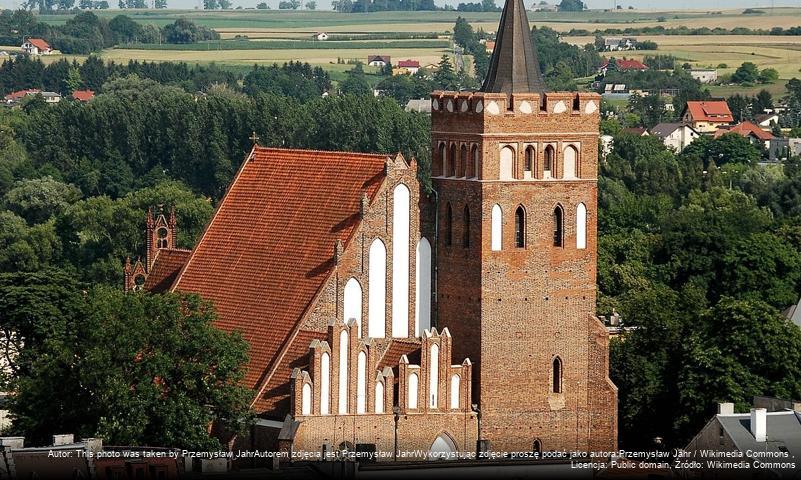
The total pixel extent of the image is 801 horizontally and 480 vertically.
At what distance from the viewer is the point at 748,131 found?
191500 mm

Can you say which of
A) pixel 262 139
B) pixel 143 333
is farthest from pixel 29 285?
pixel 262 139

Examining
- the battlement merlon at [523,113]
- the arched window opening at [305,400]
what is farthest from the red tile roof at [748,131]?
the arched window opening at [305,400]

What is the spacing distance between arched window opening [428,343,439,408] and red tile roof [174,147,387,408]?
2849 millimetres

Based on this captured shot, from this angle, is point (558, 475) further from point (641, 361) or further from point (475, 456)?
point (641, 361)

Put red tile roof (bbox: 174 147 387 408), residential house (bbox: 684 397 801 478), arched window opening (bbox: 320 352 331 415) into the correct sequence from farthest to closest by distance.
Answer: red tile roof (bbox: 174 147 387 408), arched window opening (bbox: 320 352 331 415), residential house (bbox: 684 397 801 478)

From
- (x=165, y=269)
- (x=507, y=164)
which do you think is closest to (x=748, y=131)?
(x=165, y=269)

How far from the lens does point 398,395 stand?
53.4 metres

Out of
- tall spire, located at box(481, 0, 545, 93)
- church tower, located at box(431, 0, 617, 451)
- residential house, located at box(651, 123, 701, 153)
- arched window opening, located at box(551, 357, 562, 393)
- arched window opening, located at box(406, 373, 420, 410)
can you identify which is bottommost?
arched window opening, located at box(406, 373, 420, 410)

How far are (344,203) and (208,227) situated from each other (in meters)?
4.56

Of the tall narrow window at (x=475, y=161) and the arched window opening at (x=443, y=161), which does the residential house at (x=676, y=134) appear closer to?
the arched window opening at (x=443, y=161)

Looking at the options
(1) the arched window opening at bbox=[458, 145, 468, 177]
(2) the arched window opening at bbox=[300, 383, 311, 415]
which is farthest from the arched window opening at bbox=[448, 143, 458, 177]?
(2) the arched window opening at bbox=[300, 383, 311, 415]

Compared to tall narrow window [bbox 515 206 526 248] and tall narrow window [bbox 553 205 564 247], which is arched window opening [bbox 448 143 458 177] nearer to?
tall narrow window [bbox 515 206 526 248]

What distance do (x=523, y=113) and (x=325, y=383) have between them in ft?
21.5

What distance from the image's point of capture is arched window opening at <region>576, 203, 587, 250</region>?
54.9 m
